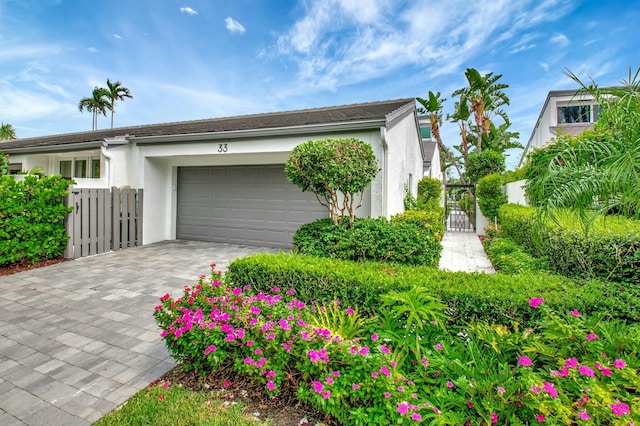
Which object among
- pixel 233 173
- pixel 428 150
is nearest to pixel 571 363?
pixel 233 173

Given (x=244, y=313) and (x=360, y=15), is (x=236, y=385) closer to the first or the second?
(x=244, y=313)

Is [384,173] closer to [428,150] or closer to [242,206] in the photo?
[242,206]

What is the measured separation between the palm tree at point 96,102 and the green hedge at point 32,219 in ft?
100

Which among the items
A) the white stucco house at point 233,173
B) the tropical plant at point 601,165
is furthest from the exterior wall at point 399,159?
the tropical plant at point 601,165

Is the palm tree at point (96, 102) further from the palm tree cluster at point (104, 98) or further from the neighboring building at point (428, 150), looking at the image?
the neighboring building at point (428, 150)

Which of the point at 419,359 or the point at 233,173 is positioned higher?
the point at 233,173

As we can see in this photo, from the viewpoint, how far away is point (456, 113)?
22.6 m

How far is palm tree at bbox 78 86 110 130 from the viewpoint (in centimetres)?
3164

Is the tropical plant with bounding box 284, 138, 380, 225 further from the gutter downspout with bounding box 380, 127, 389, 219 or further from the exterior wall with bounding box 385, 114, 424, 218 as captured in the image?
the exterior wall with bounding box 385, 114, 424, 218

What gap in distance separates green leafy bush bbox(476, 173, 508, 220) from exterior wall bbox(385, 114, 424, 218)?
4074 millimetres

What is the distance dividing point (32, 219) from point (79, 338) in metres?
5.35

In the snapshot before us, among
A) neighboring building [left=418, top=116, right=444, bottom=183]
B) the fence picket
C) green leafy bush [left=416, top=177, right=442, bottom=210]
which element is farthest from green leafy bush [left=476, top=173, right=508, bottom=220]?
the fence picket

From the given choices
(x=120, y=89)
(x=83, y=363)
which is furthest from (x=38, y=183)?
(x=120, y=89)

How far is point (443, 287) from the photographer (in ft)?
10.1
